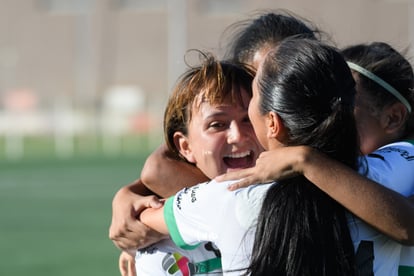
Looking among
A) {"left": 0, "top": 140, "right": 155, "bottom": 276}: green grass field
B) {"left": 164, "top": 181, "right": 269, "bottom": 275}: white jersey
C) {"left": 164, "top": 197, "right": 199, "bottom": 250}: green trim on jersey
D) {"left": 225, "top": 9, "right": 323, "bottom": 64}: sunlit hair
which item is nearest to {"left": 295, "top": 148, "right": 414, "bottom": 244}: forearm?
{"left": 164, "top": 181, "right": 269, "bottom": 275}: white jersey

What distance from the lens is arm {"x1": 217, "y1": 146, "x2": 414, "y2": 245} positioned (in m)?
2.61

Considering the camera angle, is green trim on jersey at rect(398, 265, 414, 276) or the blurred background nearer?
green trim on jersey at rect(398, 265, 414, 276)

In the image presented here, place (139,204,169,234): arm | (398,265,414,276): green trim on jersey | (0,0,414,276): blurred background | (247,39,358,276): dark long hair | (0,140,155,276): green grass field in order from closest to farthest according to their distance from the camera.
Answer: (247,39,358,276): dark long hair < (398,265,414,276): green trim on jersey < (139,204,169,234): arm < (0,140,155,276): green grass field < (0,0,414,276): blurred background

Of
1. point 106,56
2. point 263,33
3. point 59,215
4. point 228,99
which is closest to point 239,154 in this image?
point 228,99

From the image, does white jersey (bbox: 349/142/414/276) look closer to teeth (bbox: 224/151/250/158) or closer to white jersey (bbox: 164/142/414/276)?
white jersey (bbox: 164/142/414/276)

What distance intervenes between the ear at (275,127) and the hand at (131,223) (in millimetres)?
553

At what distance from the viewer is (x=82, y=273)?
10.0 metres

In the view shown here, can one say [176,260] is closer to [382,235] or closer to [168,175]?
[168,175]

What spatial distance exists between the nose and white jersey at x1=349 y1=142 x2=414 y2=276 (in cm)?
46

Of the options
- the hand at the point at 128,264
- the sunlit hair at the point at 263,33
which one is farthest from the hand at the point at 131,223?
the sunlit hair at the point at 263,33

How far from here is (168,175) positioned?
339cm

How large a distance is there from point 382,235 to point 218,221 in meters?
0.41

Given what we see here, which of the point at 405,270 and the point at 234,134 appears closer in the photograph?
the point at 405,270

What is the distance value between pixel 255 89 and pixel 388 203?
1.50 feet
